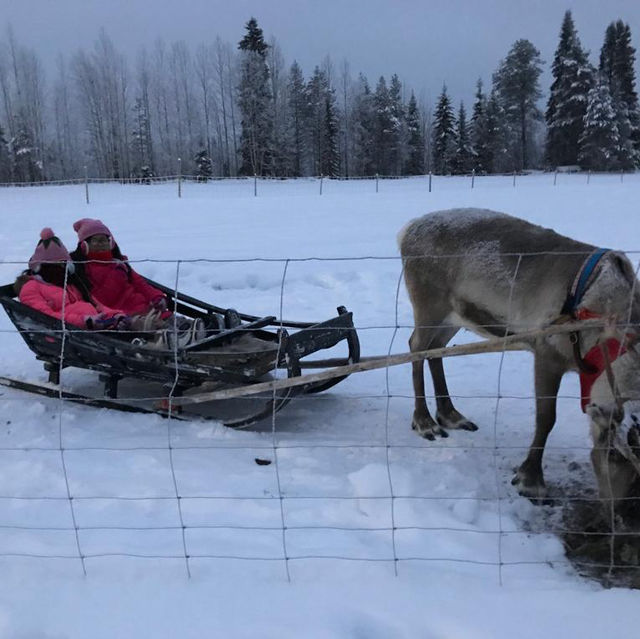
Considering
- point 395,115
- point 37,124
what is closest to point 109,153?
point 37,124

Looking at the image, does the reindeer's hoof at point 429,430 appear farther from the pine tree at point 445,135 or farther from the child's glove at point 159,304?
the pine tree at point 445,135

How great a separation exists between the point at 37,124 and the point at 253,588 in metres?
55.2

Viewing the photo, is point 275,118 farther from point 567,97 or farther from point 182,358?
point 182,358

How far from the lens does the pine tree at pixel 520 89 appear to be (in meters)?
46.7

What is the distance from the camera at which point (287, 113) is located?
5141cm

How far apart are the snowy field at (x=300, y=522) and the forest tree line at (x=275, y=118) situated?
40.6 metres

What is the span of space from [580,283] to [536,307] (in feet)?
1.38

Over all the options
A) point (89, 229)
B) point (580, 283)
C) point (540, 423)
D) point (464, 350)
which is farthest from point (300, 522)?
point (89, 229)

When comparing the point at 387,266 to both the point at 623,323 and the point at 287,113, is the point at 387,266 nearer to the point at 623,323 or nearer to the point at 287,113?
the point at 623,323

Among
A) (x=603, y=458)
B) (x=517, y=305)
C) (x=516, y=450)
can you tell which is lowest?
(x=516, y=450)

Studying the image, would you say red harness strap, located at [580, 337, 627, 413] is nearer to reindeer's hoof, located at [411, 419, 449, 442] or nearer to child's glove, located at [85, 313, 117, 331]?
reindeer's hoof, located at [411, 419, 449, 442]

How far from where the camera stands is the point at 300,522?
315 centimetres

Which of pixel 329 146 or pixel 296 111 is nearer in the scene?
pixel 329 146

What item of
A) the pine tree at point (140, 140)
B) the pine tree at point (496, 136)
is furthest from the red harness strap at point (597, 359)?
the pine tree at point (140, 140)
